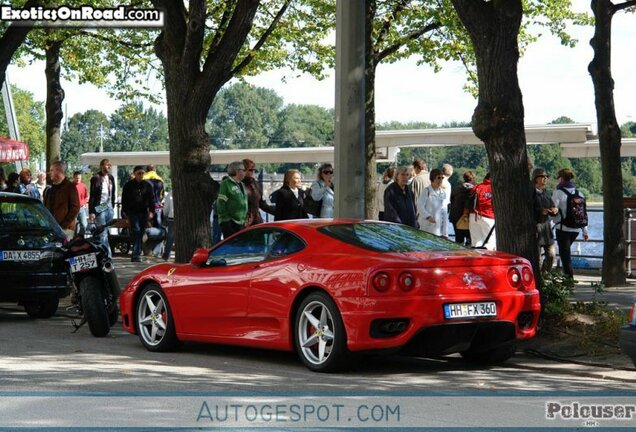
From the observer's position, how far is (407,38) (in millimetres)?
28219

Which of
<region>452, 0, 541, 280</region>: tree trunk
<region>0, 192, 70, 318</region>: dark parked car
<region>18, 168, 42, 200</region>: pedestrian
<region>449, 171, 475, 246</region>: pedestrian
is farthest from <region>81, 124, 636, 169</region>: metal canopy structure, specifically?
<region>452, 0, 541, 280</region>: tree trunk

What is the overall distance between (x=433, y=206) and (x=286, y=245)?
8782 mm

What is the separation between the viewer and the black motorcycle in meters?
13.8

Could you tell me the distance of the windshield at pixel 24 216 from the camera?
1565 cm

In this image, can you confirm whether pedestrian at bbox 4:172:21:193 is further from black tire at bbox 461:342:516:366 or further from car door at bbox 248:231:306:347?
black tire at bbox 461:342:516:366

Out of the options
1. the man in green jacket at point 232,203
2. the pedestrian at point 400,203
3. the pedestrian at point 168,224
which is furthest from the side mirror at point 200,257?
the pedestrian at point 168,224

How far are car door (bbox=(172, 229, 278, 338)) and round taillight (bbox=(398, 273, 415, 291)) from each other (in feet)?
5.70

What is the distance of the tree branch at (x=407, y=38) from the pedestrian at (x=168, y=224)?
557 centimetres

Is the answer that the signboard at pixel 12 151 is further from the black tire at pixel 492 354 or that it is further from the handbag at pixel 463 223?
the black tire at pixel 492 354

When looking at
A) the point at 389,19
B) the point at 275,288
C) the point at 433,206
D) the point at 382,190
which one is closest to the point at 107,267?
the point at 275,288

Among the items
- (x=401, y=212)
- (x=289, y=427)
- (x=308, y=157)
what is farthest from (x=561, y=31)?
(x=289, y=427)

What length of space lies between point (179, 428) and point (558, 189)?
13.7 meters

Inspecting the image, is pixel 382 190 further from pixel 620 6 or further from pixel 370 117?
pixel 620 6

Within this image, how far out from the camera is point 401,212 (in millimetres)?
18656
